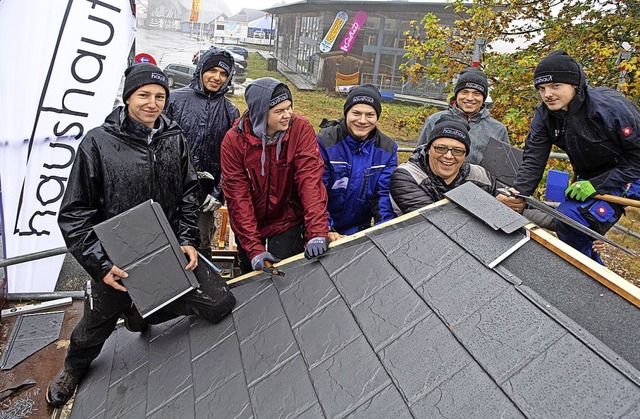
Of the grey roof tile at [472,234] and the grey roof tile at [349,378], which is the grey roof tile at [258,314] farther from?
the grey roof tile at [472,234]

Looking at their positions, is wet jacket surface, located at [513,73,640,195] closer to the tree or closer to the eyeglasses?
the eyeglasses

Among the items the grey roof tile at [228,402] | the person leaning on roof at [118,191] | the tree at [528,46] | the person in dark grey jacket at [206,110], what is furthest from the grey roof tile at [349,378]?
the tree at [528,46]

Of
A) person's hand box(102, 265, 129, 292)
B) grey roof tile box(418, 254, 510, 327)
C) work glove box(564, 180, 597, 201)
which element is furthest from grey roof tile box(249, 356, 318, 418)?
work glove box(564, 180, 597, 201)

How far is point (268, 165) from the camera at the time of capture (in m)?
3.22

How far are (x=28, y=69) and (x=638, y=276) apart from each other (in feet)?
30.5

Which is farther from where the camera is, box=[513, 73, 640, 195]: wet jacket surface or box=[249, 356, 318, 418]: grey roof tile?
box=[513, 73, 640, 195]: wet jacket surface

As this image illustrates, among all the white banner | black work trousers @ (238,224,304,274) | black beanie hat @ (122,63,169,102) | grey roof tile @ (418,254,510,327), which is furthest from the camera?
the white banner

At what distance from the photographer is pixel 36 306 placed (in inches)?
187

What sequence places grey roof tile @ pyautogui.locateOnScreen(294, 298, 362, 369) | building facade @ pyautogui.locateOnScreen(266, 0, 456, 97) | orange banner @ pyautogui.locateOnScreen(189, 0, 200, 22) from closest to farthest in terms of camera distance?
grey roof tile @ pyautogui.locateOnScreen(294, 298, 362, 369), building facade @ pyautogui.locateOnScreen(266, 0, 456, 97), orange banner @ pyautogui.locateOnScreen(189, 0, 200, 22)

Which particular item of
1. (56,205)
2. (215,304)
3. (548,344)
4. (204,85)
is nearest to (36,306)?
(56,205)

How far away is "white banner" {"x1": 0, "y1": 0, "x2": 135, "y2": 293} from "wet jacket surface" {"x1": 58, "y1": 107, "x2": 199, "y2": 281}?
2.35 metres

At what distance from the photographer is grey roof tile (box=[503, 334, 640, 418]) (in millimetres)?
1276

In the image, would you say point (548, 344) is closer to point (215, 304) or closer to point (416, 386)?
point (416, 386)

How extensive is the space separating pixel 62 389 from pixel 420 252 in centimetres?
263
